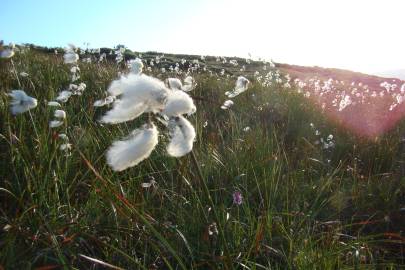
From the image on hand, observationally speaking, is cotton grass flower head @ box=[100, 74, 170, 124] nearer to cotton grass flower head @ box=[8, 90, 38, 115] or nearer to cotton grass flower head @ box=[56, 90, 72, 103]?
cotton grass flower head @ box=[8, 90, 38, 115]

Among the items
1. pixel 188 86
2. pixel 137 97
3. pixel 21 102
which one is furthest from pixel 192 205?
pixel 137 97

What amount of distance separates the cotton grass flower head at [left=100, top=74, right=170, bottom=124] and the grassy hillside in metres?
0.19

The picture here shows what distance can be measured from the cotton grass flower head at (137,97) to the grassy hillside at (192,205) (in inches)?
7.4

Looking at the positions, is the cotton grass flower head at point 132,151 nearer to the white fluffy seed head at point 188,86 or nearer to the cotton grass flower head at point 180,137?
the cotton grass flower head at point 180,137

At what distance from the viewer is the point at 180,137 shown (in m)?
1.30

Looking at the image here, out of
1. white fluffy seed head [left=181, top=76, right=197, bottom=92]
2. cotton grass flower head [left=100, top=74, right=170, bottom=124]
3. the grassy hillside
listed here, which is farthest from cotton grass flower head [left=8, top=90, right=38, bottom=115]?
cotton grass flower head [left=100, top=74, right=170, bottom=124]

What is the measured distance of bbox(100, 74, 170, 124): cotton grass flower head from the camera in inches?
47.3

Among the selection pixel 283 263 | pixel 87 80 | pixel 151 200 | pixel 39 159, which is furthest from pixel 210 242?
pixel 87 80

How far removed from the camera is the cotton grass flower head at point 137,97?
3.94 feet

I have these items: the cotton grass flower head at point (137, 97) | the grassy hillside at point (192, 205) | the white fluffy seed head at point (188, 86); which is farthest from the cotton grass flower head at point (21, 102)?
the cotton grass flower head at point (137, 97)

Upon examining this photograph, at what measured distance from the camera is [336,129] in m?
6.15

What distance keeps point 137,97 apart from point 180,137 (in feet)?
0.61

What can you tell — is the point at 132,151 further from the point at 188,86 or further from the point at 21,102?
the point at 188,86

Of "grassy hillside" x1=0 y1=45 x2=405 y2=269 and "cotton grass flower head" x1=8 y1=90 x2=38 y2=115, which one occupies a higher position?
"cotton grass flower head" x1=8 y1=90 x2=38 y2=115
